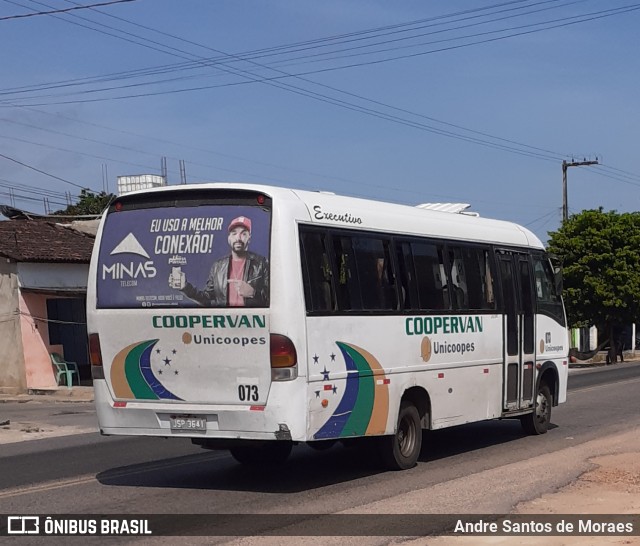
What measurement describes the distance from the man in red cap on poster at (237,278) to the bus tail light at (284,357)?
39 centimetres

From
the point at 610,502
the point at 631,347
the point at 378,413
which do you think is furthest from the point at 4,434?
the point at 631,347

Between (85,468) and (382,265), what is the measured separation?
4562mm

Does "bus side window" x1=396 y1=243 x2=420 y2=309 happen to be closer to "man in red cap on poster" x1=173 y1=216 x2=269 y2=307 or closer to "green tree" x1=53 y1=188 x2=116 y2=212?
"man in red cap on poster" x1=173 y1=216 x2=269 y2=307

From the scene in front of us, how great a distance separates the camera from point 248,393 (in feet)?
34.2

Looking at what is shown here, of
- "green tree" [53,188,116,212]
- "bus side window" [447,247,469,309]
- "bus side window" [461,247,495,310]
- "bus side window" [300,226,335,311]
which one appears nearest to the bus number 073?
"bus side window" [300,226,335,311]

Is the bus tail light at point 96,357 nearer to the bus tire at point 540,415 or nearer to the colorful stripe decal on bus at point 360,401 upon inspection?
the colorful stripe decal on bus at point 360,401

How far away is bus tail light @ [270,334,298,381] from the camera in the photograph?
405 inches

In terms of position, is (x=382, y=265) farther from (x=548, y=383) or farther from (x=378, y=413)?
(x=548, y=383)

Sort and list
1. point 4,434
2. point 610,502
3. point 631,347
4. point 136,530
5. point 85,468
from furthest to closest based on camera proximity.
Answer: point 631,347, point 4,434, point 85,468, point 610,502, point 136,530

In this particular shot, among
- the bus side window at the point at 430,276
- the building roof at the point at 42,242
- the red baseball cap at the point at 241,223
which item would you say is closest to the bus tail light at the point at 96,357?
the red baseball cap at the point at 241,223

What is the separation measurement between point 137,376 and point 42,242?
21.5 metres

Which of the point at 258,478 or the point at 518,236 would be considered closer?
the point at 258,478

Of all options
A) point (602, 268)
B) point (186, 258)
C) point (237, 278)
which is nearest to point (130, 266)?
point (186, 258)

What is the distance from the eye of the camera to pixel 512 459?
13.6 metres
